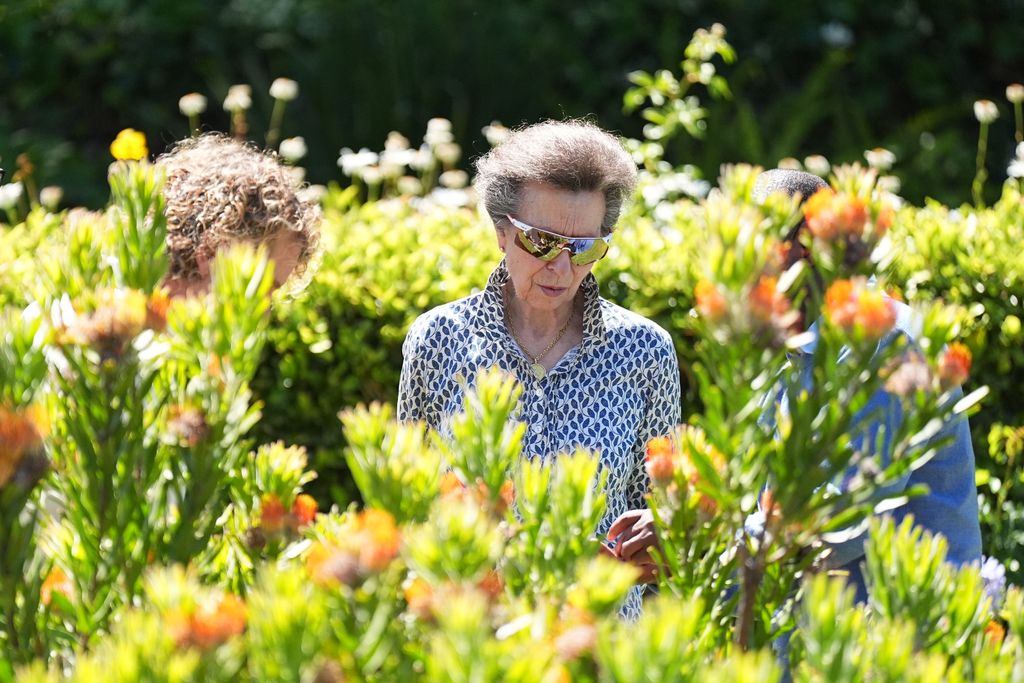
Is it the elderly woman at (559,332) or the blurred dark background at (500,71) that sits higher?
the elderly woman at (559,332)

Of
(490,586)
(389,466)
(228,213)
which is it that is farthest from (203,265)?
(490,586)

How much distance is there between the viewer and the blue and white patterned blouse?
2863 millimetres

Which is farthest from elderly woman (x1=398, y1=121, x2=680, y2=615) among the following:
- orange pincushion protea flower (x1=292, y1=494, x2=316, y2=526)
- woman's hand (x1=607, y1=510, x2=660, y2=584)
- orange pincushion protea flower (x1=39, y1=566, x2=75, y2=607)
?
orange pincushion protea flower (x1=39, y1=566, x2=75, y2=607)

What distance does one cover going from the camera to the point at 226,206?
304cm

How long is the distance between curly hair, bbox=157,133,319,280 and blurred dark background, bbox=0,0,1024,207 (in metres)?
4.74

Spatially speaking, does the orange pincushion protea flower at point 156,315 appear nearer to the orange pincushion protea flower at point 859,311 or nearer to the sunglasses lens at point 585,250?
the orange pincushion protea flower at point 859,311

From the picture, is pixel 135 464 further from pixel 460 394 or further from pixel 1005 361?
pixel 1005 361

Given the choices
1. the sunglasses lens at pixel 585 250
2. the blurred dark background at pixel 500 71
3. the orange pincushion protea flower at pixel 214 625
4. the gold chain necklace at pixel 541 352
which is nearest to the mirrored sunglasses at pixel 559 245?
the sunglasses lens at pixel 585 250

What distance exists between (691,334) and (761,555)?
8.92 feet

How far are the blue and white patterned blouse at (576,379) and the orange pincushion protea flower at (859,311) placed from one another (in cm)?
146

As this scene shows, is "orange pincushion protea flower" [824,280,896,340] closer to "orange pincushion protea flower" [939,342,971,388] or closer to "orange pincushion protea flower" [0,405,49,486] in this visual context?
"orange pincushion protea flower" [939,342,971,388]

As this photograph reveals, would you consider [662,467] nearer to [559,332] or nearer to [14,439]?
[14,439]

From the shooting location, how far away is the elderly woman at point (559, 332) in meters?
2.82

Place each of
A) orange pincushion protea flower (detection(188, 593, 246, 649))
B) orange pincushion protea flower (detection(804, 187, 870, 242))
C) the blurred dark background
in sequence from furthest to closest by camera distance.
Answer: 1. the blurred dark background
2. orange pincushion protea flower (detection(804, 187, 870, 242))
3. orange pincushion protea flower (detection(188, 593, 246, 649))
